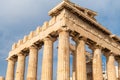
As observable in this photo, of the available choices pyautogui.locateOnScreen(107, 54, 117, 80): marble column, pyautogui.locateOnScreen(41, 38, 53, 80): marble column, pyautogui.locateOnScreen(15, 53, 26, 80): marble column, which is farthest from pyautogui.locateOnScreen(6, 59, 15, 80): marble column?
pyautogui.locateOnScreen(107, 54, 117, 80): marble column

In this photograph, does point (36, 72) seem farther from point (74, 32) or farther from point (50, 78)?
point (74, 32)

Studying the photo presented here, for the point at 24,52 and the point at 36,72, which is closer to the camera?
the point at 36,72

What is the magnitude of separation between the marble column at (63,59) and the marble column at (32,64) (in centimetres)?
573

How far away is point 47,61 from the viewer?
28438 millimetres

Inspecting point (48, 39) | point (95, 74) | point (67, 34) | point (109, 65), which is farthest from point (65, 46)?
point (109, 65)

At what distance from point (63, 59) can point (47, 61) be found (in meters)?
3.01

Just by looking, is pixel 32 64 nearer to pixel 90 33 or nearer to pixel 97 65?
pixel 97 65

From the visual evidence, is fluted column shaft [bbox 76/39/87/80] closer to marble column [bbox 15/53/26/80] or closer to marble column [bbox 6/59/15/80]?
marble column [bbox 15/53/26/80]

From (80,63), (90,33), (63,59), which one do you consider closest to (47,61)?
(63,59)

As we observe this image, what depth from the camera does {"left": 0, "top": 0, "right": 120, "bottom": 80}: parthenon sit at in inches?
1082

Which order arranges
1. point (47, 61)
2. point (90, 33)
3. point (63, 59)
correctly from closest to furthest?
1. point (63, 59)
2. point (47, 61)
3. point (90, 33)

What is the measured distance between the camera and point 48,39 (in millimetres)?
29656

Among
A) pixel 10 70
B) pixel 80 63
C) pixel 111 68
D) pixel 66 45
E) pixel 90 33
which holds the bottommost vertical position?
pixel 80 63

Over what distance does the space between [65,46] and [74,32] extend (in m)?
2.83
